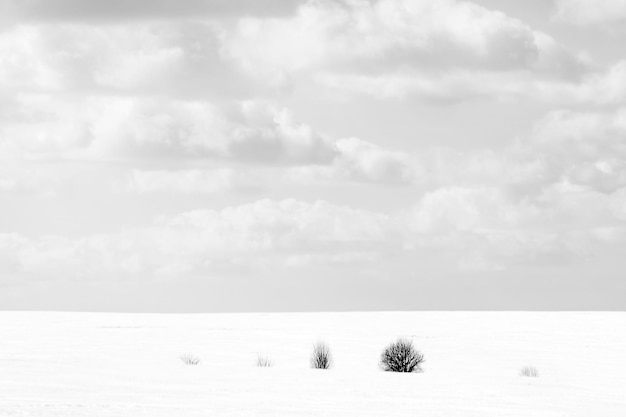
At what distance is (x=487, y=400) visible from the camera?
18.0 m

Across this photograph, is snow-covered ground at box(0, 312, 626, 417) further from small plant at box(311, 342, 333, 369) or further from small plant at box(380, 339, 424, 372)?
small plant at box(380, 339, 424, 372)

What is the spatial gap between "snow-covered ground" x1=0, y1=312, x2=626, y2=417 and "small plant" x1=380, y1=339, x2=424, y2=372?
0.60m

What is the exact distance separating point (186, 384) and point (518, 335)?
22.8m

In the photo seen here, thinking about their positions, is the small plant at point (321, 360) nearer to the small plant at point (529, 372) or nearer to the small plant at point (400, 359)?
the small plant at point (400, 359)

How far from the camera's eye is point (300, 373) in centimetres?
2269

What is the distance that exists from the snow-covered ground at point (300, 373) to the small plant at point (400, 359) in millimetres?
604

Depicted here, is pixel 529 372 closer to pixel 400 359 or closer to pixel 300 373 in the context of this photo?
pixel 400 359

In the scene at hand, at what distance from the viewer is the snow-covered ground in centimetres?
1565

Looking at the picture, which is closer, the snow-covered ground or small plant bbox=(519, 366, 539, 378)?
the snow-covered ground

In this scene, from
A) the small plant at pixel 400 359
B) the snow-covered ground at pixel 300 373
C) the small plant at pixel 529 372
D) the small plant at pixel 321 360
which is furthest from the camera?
the small plant at pixel 321 360

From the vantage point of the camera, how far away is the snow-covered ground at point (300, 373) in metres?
15.6

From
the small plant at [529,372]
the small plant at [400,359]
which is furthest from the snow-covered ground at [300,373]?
the small plant at [400,359]

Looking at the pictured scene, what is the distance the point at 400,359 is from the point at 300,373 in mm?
3316

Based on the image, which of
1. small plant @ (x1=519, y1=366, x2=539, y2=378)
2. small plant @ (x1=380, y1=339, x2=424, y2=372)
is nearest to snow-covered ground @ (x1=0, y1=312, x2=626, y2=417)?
small plant @ (x1=519, y1=366, x2=539, y2=378)
